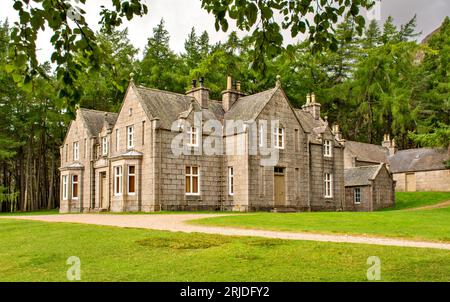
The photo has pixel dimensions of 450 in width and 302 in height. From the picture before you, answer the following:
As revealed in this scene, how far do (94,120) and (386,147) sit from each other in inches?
1441

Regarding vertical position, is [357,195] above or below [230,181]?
below

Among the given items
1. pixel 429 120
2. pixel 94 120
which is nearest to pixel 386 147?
pixel 429 120

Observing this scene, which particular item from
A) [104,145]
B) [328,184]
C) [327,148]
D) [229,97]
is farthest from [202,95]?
[328,184]

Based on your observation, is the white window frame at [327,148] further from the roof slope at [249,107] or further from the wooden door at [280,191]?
the roof slope at [249,107]

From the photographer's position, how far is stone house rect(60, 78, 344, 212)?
110 feet

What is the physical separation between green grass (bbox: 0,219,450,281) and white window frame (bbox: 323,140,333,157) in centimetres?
2692

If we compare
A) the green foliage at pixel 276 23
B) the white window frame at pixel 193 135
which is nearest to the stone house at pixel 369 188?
the white window frame at pixel 193 135

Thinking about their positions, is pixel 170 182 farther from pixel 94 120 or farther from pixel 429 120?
pixel 429 120

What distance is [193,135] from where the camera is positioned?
34.9m

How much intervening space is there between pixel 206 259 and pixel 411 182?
4942 centimetres

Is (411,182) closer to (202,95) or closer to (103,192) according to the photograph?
(202,95)

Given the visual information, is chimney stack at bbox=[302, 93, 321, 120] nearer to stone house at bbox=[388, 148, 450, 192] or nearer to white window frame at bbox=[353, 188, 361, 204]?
white window frame at bbox=[353, 188, 361, 204]

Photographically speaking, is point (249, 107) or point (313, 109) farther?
point (313, 109)

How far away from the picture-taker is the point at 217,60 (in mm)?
7020
